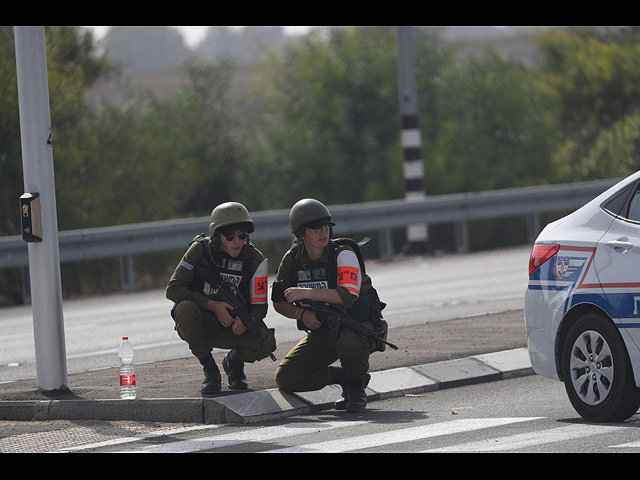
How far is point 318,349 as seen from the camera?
9352mm

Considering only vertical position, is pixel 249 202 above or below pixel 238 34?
below

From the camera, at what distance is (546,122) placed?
2881 centimetres

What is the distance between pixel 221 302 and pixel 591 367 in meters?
2.59

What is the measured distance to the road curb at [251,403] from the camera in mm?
8719

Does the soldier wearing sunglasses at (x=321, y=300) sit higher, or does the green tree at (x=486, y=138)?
the green tree at (x=486, y=138)

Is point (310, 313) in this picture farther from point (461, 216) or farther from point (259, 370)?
point (461, 216)

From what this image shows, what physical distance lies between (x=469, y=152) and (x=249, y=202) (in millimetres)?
4945

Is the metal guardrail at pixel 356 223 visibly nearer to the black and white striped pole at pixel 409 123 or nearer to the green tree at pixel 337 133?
the black and white striped pole at pixel 409 123

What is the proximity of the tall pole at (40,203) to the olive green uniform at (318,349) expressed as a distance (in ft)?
5.20

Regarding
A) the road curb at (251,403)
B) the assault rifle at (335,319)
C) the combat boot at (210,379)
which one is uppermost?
the assault rifle at (335,319)

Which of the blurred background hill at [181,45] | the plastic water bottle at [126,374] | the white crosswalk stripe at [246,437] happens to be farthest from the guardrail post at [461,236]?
the blurred background hill at [181,45]

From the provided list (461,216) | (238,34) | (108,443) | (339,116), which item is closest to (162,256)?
(461,216)

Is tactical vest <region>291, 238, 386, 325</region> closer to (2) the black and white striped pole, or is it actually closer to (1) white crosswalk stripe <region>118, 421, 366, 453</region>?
(1) white crosswalk stripe <region>118, 421, 366, 453</region>
